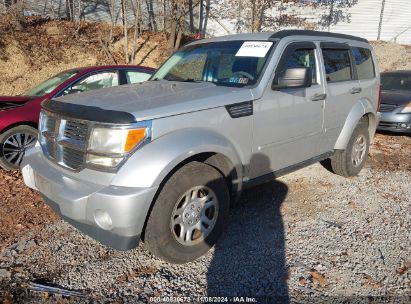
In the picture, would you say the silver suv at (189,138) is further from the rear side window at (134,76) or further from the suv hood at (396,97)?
the suv hood at (396,97)

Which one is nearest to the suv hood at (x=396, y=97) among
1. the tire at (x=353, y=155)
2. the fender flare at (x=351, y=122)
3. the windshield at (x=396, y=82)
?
the windshield at (x=396, y=82)

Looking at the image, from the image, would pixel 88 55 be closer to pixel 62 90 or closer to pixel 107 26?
pixel 107 26

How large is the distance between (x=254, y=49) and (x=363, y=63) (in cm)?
224

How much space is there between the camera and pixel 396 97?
27.3ft

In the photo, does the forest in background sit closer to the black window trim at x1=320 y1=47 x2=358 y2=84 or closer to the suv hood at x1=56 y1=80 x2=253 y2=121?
the black window trim at x1=320 y1=47 x2=358 y2=84

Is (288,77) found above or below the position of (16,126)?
above

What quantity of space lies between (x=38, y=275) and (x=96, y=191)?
1.00 m

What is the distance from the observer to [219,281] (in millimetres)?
3035

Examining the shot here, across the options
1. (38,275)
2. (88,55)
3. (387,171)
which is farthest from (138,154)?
(88,55)

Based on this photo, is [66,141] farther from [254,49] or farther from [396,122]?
[396,122]

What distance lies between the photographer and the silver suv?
9.07 feet

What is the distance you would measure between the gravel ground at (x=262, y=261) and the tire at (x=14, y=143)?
6.52 feet

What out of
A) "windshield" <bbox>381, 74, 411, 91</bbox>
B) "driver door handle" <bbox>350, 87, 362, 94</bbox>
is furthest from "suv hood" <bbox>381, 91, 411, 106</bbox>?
"driver door handle" <bbox>350, 87, 362, 94</bbox>

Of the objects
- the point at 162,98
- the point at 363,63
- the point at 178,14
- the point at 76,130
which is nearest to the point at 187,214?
the point at 162,98
